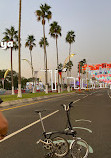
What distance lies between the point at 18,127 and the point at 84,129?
2.61 m

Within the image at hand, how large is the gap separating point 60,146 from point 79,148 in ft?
1.34

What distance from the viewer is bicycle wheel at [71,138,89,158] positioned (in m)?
5.04

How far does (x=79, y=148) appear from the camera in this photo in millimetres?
5160

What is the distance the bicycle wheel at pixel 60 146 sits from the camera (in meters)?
5.12

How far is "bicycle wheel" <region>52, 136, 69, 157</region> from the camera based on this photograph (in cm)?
512

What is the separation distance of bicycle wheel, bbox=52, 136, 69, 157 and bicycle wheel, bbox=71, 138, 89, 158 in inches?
6.4

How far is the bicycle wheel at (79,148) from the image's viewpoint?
5039 mm

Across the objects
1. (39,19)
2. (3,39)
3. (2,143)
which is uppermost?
(39,19)

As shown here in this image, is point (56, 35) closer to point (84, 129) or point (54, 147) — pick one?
point (84, 129)

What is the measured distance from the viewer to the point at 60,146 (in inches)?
205

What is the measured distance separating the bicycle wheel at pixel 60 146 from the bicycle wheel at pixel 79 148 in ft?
0.53

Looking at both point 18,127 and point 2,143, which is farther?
point 18,127

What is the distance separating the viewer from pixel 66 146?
522cm

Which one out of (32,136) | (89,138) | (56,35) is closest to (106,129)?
(89,138)
